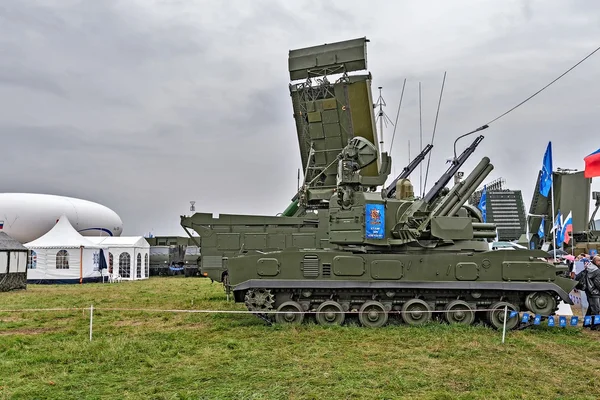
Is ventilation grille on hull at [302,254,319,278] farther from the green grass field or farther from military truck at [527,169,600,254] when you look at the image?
military truck at [527,169,600,254]

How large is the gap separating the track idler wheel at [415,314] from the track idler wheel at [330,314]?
1409 mm

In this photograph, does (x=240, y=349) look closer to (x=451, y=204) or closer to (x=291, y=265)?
(x=291, y=265)

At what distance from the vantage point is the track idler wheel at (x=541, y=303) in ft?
41.0

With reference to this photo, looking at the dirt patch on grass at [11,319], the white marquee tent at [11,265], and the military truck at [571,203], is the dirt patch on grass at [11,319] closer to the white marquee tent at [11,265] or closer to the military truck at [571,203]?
the white marquee tent at [11,265]

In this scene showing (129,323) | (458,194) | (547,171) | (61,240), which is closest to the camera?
(458,194)

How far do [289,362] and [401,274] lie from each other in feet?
14.0

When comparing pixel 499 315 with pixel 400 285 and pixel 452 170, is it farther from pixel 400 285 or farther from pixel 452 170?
pixel 452 170

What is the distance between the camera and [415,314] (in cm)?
1265

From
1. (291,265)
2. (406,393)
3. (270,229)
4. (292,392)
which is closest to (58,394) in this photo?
(292,392)

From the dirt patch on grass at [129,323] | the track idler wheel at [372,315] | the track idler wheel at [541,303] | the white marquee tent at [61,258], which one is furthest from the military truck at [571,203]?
the white marquee tent at [61,258]

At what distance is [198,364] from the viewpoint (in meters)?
9.19

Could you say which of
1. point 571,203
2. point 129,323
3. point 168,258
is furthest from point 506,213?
point 129,323

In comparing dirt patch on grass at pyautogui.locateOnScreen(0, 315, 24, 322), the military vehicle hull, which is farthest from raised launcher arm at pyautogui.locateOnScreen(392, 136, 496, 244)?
dirt patch on grass at pyautogui.locateOnScreen(0, 315, 24, 322)

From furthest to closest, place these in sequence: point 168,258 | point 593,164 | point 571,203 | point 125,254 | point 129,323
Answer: point 168,258, point 125,254, point 571,203, point 129,323, point 593,164
